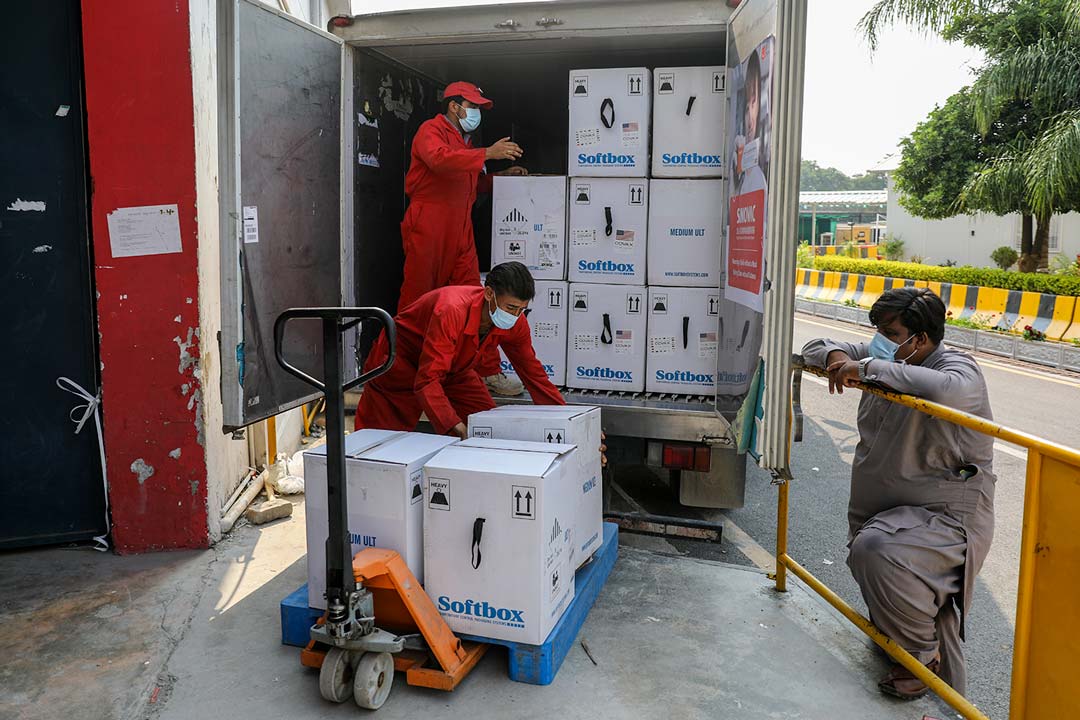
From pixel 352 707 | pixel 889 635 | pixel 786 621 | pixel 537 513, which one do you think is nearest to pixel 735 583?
pixel 786 621

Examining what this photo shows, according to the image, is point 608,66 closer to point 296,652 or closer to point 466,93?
point 466,93

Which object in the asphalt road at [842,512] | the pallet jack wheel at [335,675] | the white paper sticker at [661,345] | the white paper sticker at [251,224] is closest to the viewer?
the pallet jack wheel at [335,675]

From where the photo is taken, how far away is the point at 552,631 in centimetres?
323

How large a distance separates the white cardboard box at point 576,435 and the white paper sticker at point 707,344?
1.08 m

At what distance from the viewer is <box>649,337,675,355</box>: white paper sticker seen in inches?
192

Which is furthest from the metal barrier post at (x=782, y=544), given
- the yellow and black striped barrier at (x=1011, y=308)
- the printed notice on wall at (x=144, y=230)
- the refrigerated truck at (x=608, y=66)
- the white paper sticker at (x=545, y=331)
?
the yellow and black striped barrier at (x=1011, y=308)

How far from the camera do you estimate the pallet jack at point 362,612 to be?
9.32 ft

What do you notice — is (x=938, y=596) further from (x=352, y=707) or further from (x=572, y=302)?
(x=572, y=302)

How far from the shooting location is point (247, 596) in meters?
3.99

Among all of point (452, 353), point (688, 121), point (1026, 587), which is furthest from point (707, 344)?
point (1026, 587)

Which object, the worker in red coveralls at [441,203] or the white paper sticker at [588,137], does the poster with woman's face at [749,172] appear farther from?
the worker in red coveralls at [441,203]

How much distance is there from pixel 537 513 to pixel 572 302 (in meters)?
Answer: 2.17

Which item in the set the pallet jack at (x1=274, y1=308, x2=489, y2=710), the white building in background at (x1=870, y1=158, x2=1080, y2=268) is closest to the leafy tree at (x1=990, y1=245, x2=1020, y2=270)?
the white building in background at (x1=870, y1=158, x2=1080, y2=268)

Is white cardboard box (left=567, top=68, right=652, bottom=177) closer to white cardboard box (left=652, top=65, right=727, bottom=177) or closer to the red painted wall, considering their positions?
white cardboard box (left=652, top=65, right=727, bottom=177)
